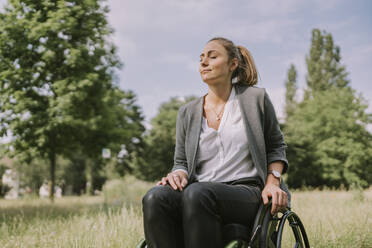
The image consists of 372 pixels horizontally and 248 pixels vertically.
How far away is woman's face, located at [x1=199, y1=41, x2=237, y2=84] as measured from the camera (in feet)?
6.64

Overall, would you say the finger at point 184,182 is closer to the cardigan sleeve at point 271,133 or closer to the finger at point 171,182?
the finger at point 171,182

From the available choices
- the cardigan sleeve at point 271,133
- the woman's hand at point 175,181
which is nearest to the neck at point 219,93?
the cardigan sleeve at point 271,133

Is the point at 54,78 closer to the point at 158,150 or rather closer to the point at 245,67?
the point at 245,67

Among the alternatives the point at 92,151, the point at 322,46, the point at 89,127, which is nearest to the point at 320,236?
the point at 89,127

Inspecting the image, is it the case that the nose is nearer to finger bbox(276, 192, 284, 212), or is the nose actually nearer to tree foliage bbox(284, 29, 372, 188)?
finger bbox(276, 192, 284, 212)

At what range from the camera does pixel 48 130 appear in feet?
29.5

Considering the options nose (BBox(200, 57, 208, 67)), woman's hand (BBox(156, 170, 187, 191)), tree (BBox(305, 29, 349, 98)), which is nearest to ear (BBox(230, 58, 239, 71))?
nose (BBox(200, 57, 208, 67))

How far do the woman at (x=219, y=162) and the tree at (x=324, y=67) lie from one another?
31150 mm

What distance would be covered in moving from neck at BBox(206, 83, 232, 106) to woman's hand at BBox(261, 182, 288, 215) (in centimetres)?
65

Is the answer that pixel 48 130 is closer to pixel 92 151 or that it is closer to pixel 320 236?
pixel 92 151

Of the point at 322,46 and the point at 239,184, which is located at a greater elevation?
the point at 322,46

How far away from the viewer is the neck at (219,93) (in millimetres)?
2109

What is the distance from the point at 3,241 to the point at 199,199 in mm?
2914

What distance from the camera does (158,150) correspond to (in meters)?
29.2
